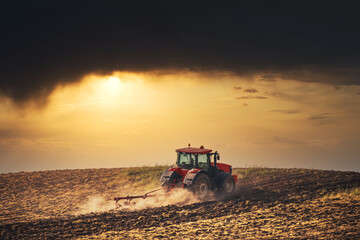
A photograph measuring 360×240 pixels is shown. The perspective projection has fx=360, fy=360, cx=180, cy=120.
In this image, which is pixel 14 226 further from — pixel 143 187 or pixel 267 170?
pixel 267 170

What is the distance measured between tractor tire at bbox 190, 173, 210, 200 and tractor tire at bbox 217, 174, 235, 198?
905 millimetres

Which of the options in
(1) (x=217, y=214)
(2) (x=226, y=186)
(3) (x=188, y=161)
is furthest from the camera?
(2) (x=226, y=186)

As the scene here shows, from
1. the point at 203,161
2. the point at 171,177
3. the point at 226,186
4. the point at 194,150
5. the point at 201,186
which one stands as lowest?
the point at 226,186

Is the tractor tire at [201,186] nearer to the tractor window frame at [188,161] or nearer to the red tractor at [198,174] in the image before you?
the red tractor at [198,174]

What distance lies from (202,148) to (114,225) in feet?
18.1

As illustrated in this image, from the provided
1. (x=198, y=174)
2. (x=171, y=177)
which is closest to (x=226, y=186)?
(x=198, y=174)

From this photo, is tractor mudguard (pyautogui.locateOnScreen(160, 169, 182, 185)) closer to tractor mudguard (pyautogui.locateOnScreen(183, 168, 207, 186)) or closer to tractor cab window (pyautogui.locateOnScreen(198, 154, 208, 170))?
tractor mudguard (pyautogui.locateOnScreen(183, 168, 207, 186))

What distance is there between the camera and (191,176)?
49.8 ft

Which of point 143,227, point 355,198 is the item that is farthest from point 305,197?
point 143,227

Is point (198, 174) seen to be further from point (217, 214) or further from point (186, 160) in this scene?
point (217, 214)

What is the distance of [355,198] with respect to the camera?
15.2m

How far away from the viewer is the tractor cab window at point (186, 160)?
16.2 m

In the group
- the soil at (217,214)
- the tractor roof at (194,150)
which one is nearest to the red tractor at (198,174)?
the tractor roof at (194,150)

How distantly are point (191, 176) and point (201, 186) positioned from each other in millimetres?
776
